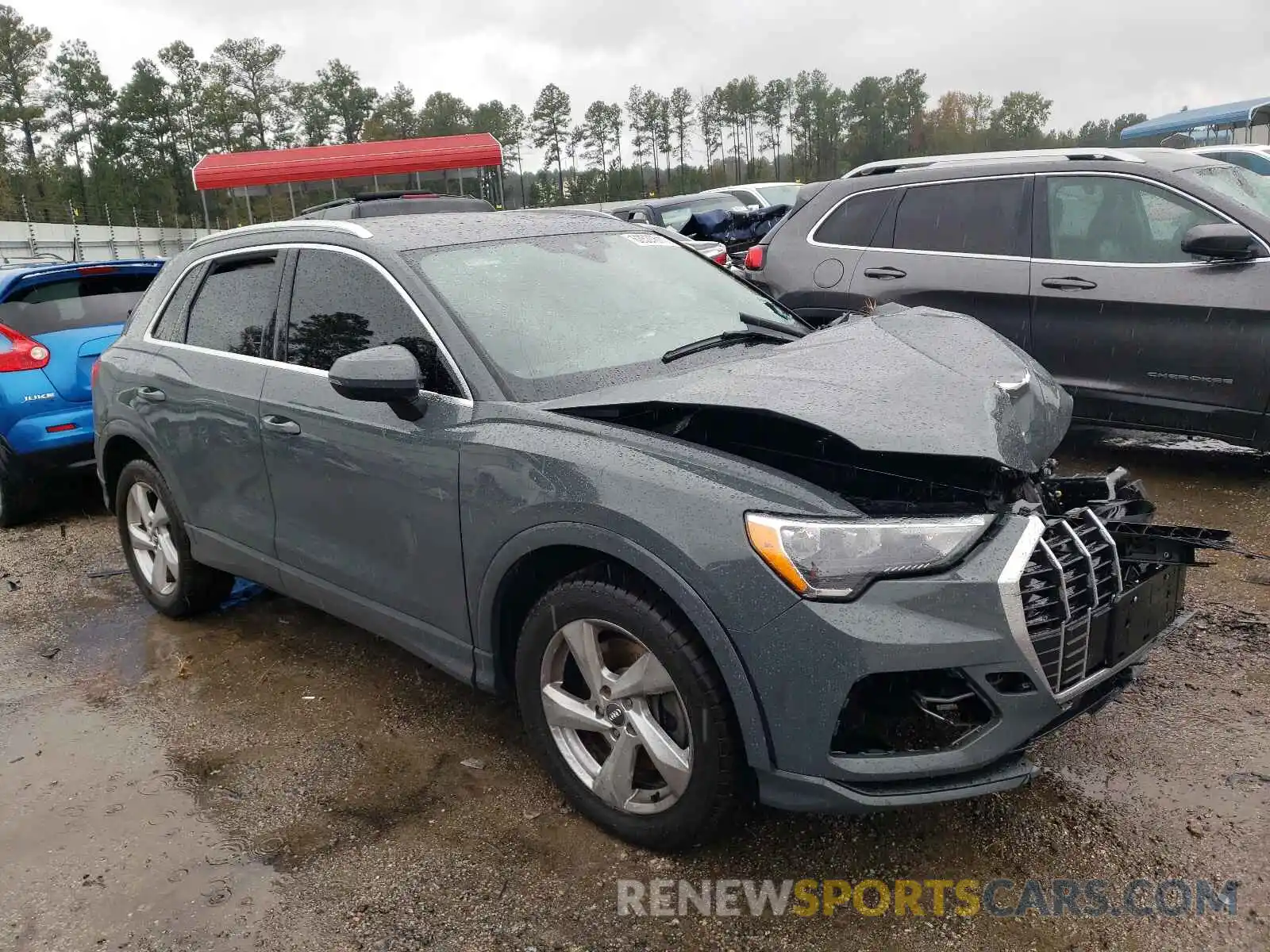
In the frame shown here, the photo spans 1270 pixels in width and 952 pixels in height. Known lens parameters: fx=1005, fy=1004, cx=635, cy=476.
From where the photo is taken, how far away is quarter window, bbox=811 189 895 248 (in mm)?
6523

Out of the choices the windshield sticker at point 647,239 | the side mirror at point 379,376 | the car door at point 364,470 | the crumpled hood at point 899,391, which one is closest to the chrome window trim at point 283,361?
the car door at point 364,470

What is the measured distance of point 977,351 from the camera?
313cm

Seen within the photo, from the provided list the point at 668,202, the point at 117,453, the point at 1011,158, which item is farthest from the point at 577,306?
the point at 668,202

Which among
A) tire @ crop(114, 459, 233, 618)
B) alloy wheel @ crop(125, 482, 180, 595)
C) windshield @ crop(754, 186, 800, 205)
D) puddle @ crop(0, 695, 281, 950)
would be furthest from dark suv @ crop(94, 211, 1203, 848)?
windshield @ crop(754, 186, 800, 205)

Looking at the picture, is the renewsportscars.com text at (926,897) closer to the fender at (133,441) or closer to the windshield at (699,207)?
the fender at (133,441)

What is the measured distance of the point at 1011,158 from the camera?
245 inches

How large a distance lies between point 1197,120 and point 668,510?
2823 cm

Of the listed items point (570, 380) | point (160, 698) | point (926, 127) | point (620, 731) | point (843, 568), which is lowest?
point (160, 698)

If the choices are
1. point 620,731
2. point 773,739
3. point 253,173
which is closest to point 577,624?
point 620,731

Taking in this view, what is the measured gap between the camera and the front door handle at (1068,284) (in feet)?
18.6

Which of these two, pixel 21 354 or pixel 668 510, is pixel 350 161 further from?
pixel 668 510

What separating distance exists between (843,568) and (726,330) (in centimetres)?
150

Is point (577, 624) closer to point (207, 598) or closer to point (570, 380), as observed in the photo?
point (570, 380)

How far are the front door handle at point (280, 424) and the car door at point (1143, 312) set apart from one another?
4.25 metres
